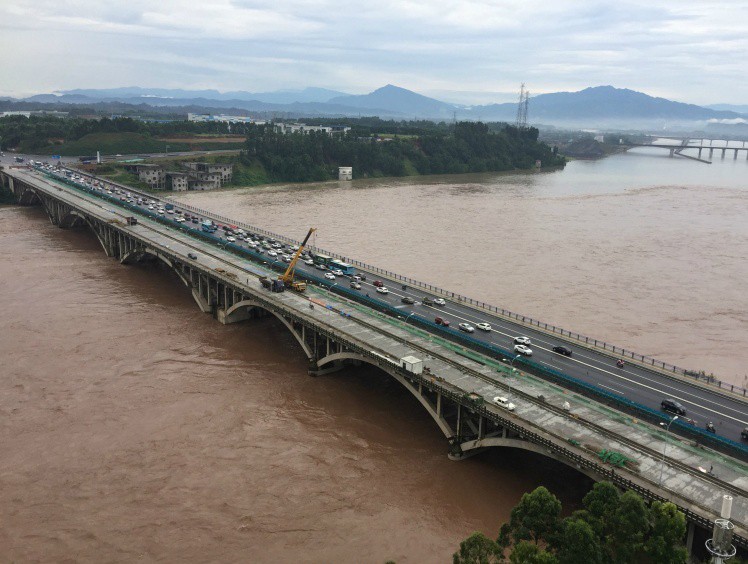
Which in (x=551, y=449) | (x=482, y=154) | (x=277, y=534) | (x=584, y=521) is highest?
(x=482, y=154)

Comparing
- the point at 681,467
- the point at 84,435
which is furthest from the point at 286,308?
the point at 681,467

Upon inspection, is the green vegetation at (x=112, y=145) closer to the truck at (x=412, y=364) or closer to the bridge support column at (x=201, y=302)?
the bridge support column at (x=201, y=302)

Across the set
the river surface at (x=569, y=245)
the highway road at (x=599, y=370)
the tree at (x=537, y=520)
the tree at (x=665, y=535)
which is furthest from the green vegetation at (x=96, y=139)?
the tree at (x=665, y=535)

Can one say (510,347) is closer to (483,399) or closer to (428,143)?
(483,399)

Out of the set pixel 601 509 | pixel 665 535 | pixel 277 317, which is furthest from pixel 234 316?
pixel 665 535

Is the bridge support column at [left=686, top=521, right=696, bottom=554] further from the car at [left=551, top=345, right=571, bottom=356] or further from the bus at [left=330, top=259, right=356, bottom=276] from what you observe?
the bus at [left=330, top=259, right=356, bottom=276]

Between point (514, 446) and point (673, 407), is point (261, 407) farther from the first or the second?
point (673, 407)
